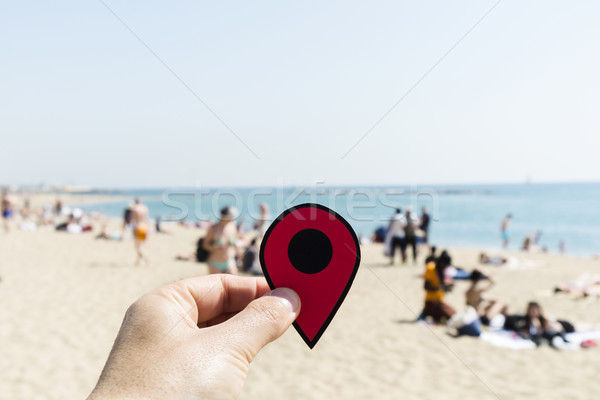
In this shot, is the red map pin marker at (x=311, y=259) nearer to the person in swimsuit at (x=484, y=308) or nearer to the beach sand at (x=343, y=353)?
the beach sand at (x=343, y=353)

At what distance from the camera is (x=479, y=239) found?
102 ft

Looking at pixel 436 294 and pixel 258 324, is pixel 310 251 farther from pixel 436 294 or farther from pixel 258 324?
pixel 436 294

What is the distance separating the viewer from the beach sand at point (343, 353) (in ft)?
14.8

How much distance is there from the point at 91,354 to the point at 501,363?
5.17 metres

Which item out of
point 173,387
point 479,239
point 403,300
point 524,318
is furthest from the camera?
point 479,239

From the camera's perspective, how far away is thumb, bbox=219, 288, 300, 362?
133 centimetres

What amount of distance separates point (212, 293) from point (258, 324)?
1.31 feet

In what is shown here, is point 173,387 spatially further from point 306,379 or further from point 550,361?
point 550,361

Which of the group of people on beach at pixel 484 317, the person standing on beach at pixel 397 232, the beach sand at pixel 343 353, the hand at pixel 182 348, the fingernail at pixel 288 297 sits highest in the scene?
the fingernail at pixel 288 297

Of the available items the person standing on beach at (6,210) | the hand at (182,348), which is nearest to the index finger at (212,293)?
the hand at (182,348)

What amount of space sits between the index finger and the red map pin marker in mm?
155

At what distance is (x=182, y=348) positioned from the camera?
1.27 m

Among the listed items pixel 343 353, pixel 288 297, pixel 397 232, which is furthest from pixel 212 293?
pixel 397 232

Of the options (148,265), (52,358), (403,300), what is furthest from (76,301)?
(403,300)
